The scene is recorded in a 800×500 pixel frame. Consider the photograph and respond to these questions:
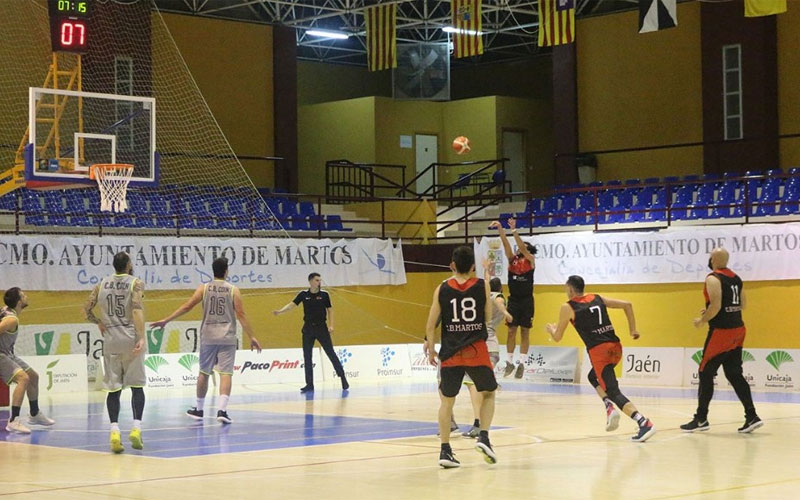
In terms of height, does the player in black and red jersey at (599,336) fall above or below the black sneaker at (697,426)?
above

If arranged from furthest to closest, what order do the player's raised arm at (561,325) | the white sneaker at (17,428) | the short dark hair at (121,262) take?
the white sneaker at (17,428) → the player's raised arm at (561,325) → the short dark hair at (121,262)

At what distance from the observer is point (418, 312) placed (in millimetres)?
29953

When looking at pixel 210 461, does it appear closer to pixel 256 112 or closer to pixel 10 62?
pixel 10 62

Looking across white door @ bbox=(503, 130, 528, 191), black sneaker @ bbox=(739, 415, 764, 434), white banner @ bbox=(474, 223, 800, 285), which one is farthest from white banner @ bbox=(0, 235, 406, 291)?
white door @ bbox=(503, 130, 528, 191)

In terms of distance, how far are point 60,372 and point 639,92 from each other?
18.8 metres

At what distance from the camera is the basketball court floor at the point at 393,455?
1045 cm

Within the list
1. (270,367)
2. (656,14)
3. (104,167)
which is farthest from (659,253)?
(104,167)

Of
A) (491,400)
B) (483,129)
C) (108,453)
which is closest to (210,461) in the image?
(108,453)

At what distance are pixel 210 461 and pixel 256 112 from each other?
2409 centimetres

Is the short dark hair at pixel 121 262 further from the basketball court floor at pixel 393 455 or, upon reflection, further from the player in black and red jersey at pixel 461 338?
the player in black and red jersey at pixel 461 338

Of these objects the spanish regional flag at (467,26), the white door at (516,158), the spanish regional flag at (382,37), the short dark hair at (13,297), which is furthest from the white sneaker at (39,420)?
the white door at (516,158)

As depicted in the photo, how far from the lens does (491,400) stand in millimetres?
A: 12172

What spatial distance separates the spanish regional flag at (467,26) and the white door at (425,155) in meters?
10.7

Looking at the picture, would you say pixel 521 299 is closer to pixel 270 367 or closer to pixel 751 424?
pixel 270 367
